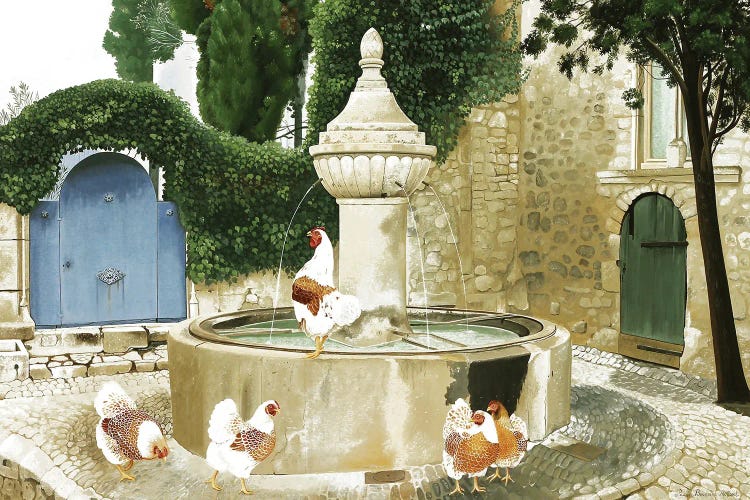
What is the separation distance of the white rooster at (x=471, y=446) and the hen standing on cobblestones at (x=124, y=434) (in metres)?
1.65

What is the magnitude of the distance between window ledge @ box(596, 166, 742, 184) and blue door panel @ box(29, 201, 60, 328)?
6.97 meters

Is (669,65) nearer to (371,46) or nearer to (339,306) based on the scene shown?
(371,46)

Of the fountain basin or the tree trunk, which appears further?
the tree trunk

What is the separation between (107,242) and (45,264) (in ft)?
2.43

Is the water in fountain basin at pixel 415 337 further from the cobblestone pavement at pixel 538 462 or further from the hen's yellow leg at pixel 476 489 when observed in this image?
the hen's yellow leg at pixel 476 489

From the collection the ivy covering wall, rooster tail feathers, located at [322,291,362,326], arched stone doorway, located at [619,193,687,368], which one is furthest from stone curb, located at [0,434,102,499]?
arched stone doorway, located at [619,193,687,368]

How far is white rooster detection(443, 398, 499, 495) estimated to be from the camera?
4113mm

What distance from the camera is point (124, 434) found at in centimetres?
441

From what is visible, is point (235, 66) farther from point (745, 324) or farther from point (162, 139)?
point (745, 324)

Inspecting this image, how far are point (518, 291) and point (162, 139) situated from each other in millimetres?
5427

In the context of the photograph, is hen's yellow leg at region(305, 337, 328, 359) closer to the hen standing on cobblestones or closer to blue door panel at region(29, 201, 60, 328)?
the hen standing on cobblestones

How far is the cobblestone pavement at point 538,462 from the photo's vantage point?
4.32 metres

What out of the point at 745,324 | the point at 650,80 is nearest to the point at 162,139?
the point at 650,80
